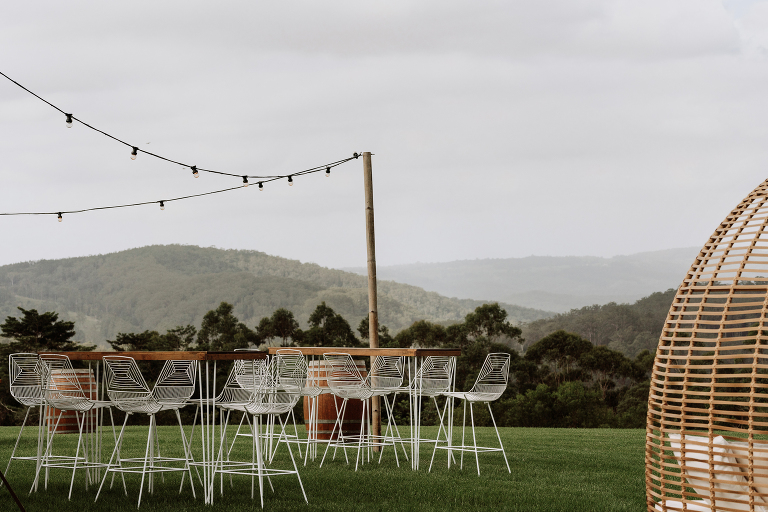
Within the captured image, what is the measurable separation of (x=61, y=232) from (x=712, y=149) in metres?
29.0

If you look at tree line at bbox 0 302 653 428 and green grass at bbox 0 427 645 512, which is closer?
green grass at bbox 0 427 645 512

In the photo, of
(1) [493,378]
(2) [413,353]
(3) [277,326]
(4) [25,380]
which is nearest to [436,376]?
(1) [493,378]

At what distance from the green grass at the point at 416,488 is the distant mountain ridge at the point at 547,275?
1468 inches

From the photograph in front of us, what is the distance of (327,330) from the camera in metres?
28.4

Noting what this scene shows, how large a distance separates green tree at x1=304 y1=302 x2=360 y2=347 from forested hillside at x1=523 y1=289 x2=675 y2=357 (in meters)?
6.99

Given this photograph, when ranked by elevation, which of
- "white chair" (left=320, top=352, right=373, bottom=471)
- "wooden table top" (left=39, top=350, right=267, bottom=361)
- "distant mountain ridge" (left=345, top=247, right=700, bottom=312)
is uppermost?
"distant mountain ridge" (left=345, top=247, right=700, bottom=312)

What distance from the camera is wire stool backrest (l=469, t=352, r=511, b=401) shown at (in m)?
7.13

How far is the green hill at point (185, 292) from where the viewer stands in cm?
4269

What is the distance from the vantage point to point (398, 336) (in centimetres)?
2828

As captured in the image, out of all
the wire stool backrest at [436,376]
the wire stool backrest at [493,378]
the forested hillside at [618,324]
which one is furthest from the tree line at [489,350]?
the wire stool backrest at [493,378]

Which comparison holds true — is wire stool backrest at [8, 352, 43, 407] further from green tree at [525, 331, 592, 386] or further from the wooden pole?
green tree at [525, 331, 592, 386]

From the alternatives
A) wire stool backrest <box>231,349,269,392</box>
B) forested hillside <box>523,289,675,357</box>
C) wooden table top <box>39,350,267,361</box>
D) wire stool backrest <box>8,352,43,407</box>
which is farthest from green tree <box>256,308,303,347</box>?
wooden table top <box>39,350,267,361</box>

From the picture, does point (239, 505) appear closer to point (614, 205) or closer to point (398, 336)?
point (398, 336)

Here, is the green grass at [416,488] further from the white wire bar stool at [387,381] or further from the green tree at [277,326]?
the green tree at [277,326]
